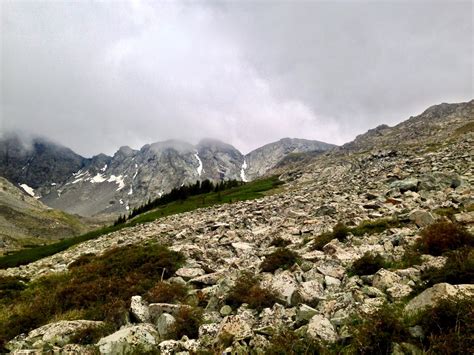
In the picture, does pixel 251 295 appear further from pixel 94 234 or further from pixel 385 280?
pixel 94 234

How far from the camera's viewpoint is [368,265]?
1080 cm

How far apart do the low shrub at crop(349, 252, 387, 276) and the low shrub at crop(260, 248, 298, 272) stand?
116 inches

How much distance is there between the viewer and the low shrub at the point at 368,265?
35.2ft

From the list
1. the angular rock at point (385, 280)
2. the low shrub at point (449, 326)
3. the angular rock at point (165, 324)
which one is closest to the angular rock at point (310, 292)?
the angular rock at point (385, 280)

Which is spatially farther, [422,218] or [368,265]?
[422,218]

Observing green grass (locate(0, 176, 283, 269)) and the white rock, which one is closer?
the white rock

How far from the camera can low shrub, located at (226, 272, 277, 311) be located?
9688 mm

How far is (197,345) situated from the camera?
25.0ft

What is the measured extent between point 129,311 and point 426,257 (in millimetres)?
9311

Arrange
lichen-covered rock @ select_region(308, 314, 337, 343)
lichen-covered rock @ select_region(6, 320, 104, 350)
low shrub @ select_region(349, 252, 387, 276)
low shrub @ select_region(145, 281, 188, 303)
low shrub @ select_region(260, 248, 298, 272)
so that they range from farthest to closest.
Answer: low shrub @ select_region(260, 248, 298, 272), low shrub @ select_region(145, 281, 188, 303), low shrub @ select_region(349, 252, 387, 276), lichen-covered rock @ select_region(6, 320, 104, 350), lichen-covered rock @ select_region(308, 314, 337, 343)

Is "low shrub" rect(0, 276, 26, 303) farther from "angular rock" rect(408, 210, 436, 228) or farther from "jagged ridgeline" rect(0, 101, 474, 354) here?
"angular rock" rect(408, 210, 436, 228)

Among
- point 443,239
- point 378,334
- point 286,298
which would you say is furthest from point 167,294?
point 443,239

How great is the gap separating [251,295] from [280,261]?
393 centimetres

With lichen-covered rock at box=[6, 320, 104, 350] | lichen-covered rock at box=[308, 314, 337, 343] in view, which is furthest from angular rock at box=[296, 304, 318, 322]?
lichen-covered rock at box=[6, 320, 104, 350]
